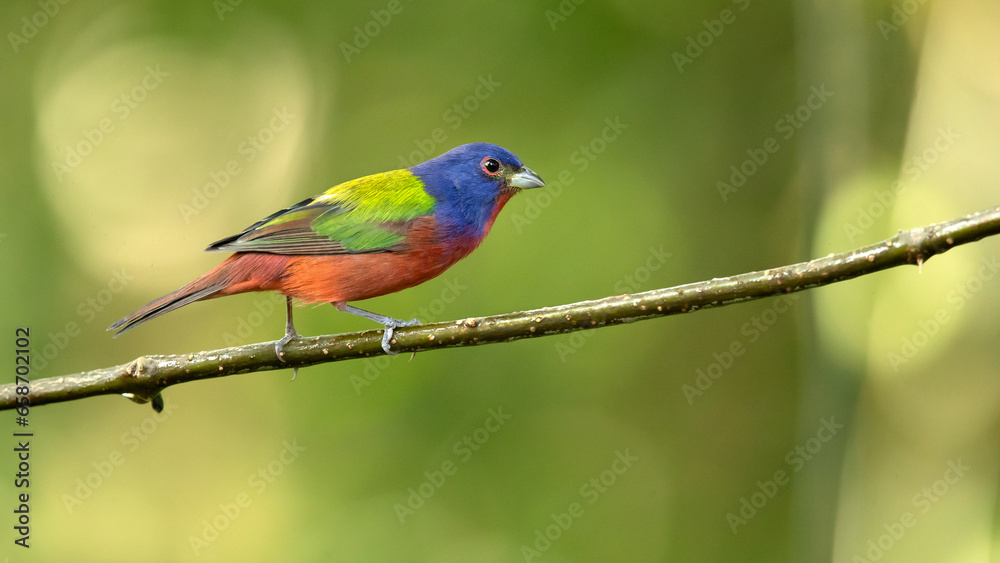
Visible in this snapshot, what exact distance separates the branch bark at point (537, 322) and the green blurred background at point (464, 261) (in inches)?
140

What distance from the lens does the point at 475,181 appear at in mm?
5238

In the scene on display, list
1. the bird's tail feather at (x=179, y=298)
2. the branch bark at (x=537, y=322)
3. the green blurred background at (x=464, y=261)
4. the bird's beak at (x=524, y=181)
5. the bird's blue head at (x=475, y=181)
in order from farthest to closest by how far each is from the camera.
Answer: the green blurred background at (x=464, y=261), the bird's beak at (x=524, y=181), the bird's blue head at (x=475, y=181), the bird's tail feather at (x=179, y=298), the branch bark at (x=537, y=322)

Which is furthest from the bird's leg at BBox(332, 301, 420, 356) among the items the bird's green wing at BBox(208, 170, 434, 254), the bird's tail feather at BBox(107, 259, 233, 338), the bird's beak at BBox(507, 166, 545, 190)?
the bird's beak at BBox(507, 166, 545, 190)

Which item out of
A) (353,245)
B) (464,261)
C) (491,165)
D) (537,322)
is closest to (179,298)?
(353,245)

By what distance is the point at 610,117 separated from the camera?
29.2ft

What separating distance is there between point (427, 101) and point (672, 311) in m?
6.24

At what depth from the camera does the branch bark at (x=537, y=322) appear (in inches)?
111

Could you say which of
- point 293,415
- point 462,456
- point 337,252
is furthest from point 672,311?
point 293,415

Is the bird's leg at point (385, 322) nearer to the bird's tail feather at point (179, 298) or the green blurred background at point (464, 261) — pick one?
the bird's tail feather at point (179, 298)

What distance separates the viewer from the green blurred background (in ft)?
25.9

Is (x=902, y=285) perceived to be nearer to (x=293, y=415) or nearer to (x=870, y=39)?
(x=870, y=39)

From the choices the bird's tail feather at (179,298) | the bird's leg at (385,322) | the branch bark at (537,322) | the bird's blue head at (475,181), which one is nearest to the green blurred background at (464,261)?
the bird's blue head at (475,181)

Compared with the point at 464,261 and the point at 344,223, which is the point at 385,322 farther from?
the point at 464,261

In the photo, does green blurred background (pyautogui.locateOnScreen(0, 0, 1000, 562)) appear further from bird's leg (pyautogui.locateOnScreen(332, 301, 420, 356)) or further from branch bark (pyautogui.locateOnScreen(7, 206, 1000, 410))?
branch bark (pyautogui.locateOnScreen(7, 206, 1000, 410))
